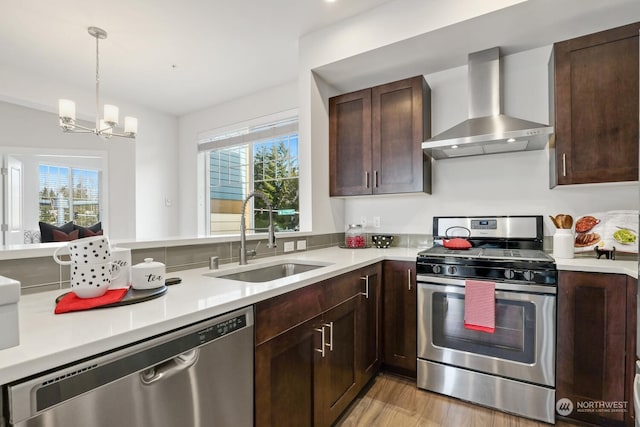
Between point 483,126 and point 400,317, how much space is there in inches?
58.7

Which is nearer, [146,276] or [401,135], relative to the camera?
[146,276]

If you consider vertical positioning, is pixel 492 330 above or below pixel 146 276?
below

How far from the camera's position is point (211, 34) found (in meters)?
2.71

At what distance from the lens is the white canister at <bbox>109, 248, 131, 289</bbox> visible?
3.65 ft

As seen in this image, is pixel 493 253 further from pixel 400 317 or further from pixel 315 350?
pixel 315 350

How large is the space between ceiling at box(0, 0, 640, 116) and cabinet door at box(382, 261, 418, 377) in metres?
1.66

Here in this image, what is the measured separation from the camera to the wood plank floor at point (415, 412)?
178 cm

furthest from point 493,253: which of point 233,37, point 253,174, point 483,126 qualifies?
point 253,174

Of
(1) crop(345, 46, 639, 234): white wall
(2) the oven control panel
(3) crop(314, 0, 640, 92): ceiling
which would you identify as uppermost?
(3) crop(314, 0, 640, 92): ceiling

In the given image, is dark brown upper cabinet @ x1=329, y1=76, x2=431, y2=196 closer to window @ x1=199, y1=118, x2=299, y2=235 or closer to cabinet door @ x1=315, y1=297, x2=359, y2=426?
window @ x1=199, y1=118, x2=299, y2=235

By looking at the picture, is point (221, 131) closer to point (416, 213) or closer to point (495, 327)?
point (416, 213)

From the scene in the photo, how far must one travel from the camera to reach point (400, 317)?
7.23 ft

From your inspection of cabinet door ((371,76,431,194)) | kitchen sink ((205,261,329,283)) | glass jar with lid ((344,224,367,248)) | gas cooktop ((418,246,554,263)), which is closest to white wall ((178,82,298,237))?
cabinet door ((371,76,431,194))

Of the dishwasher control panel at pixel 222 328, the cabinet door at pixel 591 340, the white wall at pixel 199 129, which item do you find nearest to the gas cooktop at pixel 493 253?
the cabinet door at pixel 591 340
